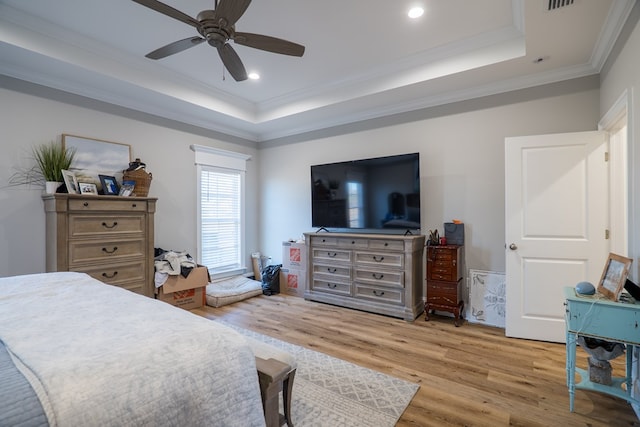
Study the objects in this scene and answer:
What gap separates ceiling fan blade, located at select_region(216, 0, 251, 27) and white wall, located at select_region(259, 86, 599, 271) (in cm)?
262

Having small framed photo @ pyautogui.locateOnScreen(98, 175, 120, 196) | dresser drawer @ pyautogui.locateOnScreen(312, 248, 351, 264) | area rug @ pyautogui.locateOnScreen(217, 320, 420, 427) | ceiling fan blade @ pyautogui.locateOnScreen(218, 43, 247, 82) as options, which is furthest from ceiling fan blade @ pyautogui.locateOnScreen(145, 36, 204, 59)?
dresser drawer @ pyautogui.locateOnScreen(312, 248, 351, 264)

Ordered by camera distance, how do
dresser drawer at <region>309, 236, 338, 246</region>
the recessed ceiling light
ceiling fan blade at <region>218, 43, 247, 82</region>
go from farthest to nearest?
dresser drawer at <region>309, 236, 338, 246</region> < the recessed ceiling light < ceiling fan blade at <region>218, 43, 247, 82</region>

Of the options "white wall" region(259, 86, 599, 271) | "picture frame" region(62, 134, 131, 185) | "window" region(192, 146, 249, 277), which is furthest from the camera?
"window" region(192, 146, 249, 277)

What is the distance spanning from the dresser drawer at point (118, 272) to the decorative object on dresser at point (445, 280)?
10.6 ft

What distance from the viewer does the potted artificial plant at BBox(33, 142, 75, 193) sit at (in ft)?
9.80

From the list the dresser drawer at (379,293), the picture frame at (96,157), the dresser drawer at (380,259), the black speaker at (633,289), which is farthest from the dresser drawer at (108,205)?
the black speaker at (633,289)

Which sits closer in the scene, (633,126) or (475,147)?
(633,126)

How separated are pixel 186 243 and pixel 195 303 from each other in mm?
900

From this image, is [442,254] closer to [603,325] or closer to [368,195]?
[368,195]

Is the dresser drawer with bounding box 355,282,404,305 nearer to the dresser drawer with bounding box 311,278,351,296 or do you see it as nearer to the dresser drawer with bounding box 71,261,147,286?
the dresser drawer with bounding box 311,278,351,296

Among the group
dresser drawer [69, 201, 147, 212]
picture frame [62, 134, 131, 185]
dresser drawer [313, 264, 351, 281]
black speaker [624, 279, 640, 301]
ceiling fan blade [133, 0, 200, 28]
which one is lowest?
dresser drawer [313, 264, 351, 281]

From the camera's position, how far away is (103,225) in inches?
121

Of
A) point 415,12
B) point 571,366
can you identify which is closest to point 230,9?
point 415,12

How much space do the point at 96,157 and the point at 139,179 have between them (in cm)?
51
